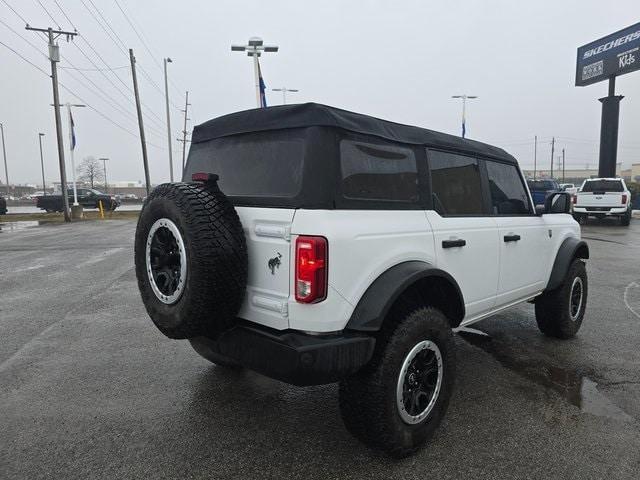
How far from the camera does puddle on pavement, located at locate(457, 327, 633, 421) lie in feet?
10.1

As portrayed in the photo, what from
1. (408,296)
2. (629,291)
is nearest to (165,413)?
(408,296)

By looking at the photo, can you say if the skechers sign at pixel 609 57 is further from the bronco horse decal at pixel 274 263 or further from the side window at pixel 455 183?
the bronco horse decal at pixel 274 263

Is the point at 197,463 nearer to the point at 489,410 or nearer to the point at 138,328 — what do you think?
the point at 489,410

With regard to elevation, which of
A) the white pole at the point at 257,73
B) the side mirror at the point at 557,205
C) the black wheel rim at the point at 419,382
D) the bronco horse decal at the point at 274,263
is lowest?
the black wheel rim at the point at 419,382

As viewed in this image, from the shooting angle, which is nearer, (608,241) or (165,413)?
(165,413)

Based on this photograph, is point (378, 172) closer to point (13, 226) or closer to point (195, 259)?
point (195, 259)

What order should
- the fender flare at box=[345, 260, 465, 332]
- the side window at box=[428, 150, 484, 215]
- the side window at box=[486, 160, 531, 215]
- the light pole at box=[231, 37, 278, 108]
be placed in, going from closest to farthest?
the fender flare at box=[345, 260, 465, 332] < the side window at box=[428, 150, 484, 215] < the side window at box=[486, 160, 531, 215] < the light pole at box=[231, 37, 278, 108]

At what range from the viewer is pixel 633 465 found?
2.43m

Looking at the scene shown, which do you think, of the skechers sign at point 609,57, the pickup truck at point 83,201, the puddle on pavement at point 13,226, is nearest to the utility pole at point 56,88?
the puddle on pavement at point 13,226

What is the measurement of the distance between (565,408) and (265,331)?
221 cm

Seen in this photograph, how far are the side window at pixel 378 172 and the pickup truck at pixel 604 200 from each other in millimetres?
17475

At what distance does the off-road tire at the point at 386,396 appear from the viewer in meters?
2.32

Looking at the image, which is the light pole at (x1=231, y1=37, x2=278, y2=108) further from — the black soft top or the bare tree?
the bare tree

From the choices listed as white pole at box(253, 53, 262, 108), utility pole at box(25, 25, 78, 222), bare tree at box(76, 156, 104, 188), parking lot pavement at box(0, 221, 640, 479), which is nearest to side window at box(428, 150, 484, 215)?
parking lot pavement at box(0, 221, 640, 479)
